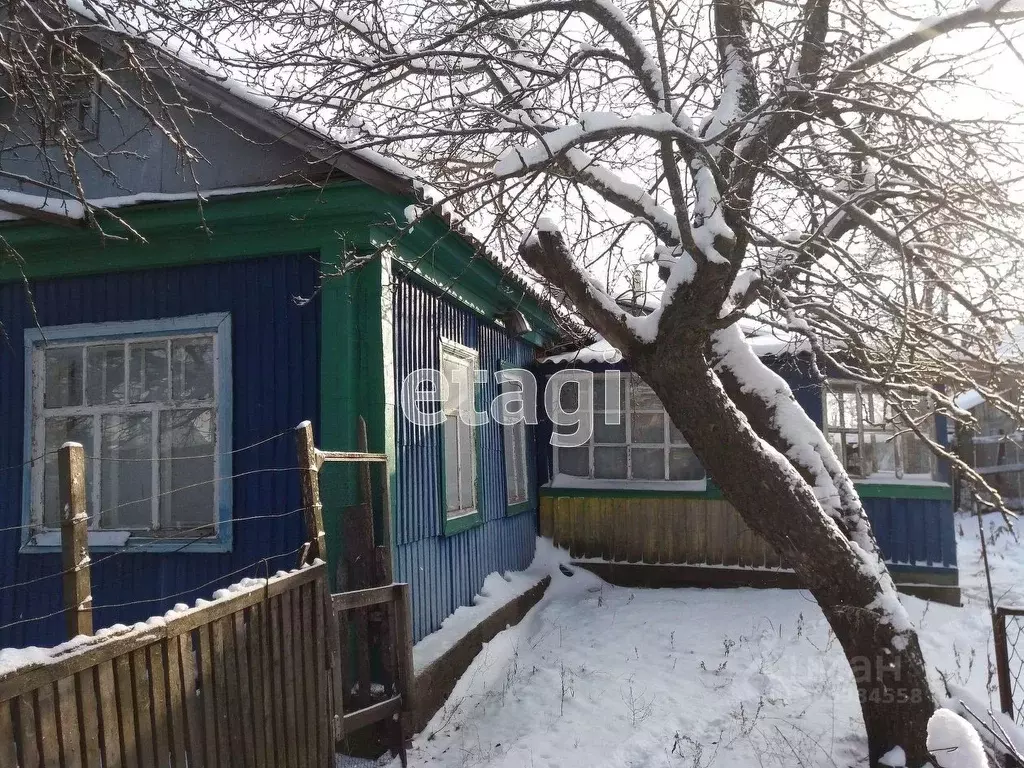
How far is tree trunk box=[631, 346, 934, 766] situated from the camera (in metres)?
4.19

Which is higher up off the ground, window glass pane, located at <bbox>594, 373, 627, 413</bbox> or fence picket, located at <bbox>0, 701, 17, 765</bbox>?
window glass pane, located at <bbox>594, 373, 627, 413</bbox>

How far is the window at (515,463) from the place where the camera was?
8.48 meters

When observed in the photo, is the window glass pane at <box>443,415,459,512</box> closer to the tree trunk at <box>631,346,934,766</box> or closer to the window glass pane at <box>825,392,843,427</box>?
the tree trunk at <box>631,346,934,766</box>

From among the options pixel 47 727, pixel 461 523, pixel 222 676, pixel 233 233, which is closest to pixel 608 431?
pixel 461 523

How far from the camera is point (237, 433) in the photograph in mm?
5125

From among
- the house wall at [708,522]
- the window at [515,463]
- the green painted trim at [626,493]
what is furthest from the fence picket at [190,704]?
the green painted trim at [626,493]

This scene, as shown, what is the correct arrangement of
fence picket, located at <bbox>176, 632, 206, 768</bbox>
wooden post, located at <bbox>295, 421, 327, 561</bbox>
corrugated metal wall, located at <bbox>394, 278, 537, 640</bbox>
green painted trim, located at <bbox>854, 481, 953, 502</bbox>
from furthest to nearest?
green painted trim, located at <bbox>854, 481, 953, 502</bbox> < corrugated metal wall, located at <bbox>394, 278, 537, 640</bbox> < wooden post, located at <bbox>295, 421, 327, 561</bbox> < fence picket, located at <bbox>176, 632, 206, 768</bbox>

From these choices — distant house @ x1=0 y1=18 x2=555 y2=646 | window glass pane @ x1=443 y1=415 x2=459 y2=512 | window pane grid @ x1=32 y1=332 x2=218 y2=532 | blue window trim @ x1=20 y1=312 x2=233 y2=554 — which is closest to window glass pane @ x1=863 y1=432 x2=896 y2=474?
window glass pane @ x1=443 y1=415 x2=459 y2=512

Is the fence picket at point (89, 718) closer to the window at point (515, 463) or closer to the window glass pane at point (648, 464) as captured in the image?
the window at point (515, 463)

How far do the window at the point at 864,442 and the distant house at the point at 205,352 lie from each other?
19.2 feet

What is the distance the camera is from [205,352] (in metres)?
5.32

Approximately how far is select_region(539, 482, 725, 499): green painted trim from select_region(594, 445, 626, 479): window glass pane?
26cm

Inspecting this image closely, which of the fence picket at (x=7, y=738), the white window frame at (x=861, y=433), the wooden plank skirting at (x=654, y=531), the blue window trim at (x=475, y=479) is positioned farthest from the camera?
the wooden plank skirting at (x=654, y=531)

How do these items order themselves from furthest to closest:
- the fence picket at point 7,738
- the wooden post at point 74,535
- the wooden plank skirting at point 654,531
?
1. the wooden plank skirting at point 654,531
2. the wooden post at point 74,535
3. the fence picket at point 7,738
